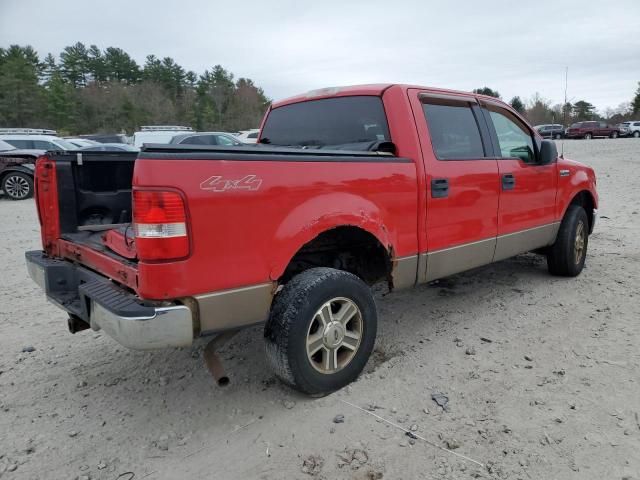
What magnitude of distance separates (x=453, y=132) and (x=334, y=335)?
1.95 m

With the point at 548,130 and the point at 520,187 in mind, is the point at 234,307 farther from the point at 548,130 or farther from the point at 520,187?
the point at 548,130

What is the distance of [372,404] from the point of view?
285 cm

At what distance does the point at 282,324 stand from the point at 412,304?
2239mm

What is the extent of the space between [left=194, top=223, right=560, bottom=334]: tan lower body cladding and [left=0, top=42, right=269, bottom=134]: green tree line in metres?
63.8

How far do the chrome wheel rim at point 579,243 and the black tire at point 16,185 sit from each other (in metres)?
13.7

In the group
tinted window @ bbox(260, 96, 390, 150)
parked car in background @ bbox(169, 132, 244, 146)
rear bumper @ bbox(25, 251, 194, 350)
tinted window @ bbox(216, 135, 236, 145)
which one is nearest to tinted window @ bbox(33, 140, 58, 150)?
parked car in background @ bbox(169, 132, 244, 146)

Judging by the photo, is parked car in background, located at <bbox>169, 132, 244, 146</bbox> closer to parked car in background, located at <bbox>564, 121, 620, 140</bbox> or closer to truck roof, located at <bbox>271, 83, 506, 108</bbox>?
truck roof, located at <bbox>271, 83, 506, 108</bbox>

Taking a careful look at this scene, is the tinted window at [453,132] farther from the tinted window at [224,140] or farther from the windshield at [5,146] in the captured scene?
the windshield at [5,146]

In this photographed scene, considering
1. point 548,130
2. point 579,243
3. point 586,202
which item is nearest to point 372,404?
point 579,243

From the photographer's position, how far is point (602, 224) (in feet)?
26.9

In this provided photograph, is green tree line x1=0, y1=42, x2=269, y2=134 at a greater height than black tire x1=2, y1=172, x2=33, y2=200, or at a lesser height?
greater

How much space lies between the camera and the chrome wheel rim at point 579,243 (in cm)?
523

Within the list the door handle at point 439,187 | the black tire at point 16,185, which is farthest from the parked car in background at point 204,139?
the door handle at point 439,187

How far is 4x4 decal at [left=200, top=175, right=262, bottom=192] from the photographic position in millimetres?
2330
